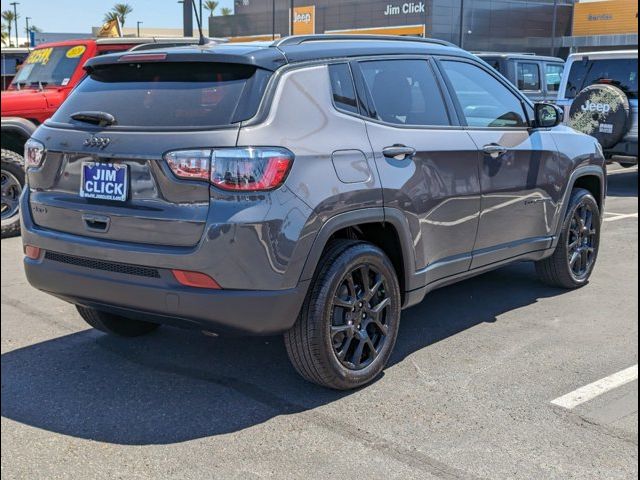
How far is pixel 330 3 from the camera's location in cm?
813

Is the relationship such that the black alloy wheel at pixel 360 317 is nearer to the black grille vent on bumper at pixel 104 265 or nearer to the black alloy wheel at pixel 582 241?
the black grille vent on bumper at pixel 104 265

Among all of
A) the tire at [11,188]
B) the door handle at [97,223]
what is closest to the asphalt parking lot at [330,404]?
the door handle at [97,223]

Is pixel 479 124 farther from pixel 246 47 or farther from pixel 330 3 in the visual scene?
pixel 330 3

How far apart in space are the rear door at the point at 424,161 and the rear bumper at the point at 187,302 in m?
0.86

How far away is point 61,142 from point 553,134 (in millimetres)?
3337

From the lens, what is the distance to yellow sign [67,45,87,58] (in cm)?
890

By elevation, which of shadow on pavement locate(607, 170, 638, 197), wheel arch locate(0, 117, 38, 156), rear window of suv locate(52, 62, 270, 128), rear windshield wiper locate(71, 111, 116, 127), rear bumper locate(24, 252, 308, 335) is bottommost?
shadow on pavement locate(607, 170, 638, 197)

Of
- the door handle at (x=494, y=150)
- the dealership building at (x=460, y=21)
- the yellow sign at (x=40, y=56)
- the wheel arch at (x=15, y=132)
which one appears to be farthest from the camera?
the yellow sign at (x=40, y=56)

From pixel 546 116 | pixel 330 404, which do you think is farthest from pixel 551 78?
pixel 330 404

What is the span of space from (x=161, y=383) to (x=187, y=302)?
0.79 meters

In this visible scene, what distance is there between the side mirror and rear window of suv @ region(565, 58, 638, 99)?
22.3 feet

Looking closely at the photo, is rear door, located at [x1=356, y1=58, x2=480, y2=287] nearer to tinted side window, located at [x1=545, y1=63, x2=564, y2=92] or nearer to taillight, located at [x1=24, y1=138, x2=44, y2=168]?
taillight, located at [x1=24, y1=138, x2=44, y2=168]

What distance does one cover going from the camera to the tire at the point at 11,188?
8.06 m

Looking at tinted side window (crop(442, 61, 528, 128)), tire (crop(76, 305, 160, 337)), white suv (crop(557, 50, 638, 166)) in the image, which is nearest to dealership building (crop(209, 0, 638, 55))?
white suv (crop(557, 50, 638, 166))
